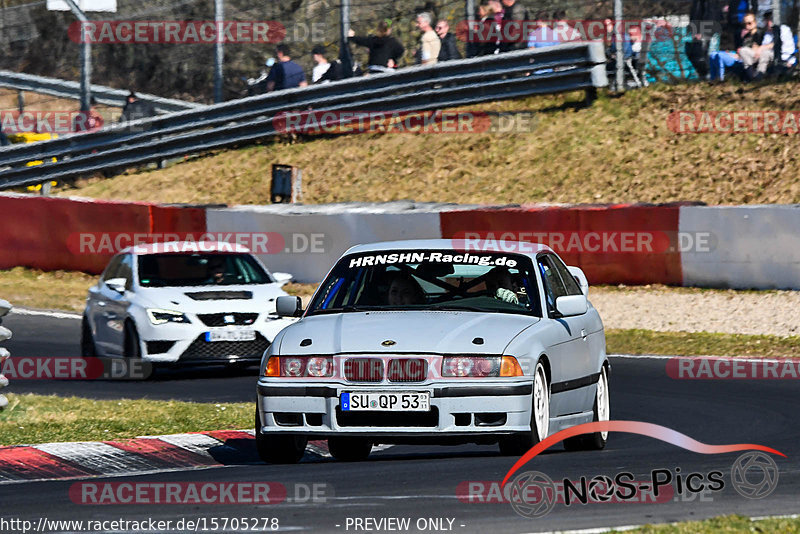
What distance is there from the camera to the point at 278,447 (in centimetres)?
826

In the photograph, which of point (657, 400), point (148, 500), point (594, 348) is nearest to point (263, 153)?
point (657, 400)

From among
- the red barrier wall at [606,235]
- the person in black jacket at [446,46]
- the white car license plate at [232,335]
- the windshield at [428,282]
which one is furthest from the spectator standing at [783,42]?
the windshield at [428,282]

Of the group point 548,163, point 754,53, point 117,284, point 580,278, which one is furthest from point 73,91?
point 580,278

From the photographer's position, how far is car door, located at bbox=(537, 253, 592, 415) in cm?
844

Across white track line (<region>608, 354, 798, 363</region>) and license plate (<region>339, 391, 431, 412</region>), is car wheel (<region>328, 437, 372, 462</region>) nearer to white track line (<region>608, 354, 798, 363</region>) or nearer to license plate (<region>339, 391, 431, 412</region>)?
license plate (<region>339, 391, 431, 412</region>)

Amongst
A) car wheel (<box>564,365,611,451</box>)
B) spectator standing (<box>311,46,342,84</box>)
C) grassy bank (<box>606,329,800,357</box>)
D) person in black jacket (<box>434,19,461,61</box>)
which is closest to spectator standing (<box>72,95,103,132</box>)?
spectator standing (<box>311,46,342,84</box>)

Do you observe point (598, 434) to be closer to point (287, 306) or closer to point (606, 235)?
Answer: point (287, 306)

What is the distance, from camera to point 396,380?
25.6 feet

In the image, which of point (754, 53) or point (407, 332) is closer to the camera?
point (407, 332)

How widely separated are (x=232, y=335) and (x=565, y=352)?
5.90m

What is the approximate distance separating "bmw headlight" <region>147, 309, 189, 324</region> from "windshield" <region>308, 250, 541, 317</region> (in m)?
5.16

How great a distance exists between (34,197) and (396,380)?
653 inches

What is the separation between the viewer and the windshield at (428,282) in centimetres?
881

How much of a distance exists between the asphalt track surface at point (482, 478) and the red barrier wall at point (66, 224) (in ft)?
38.6
